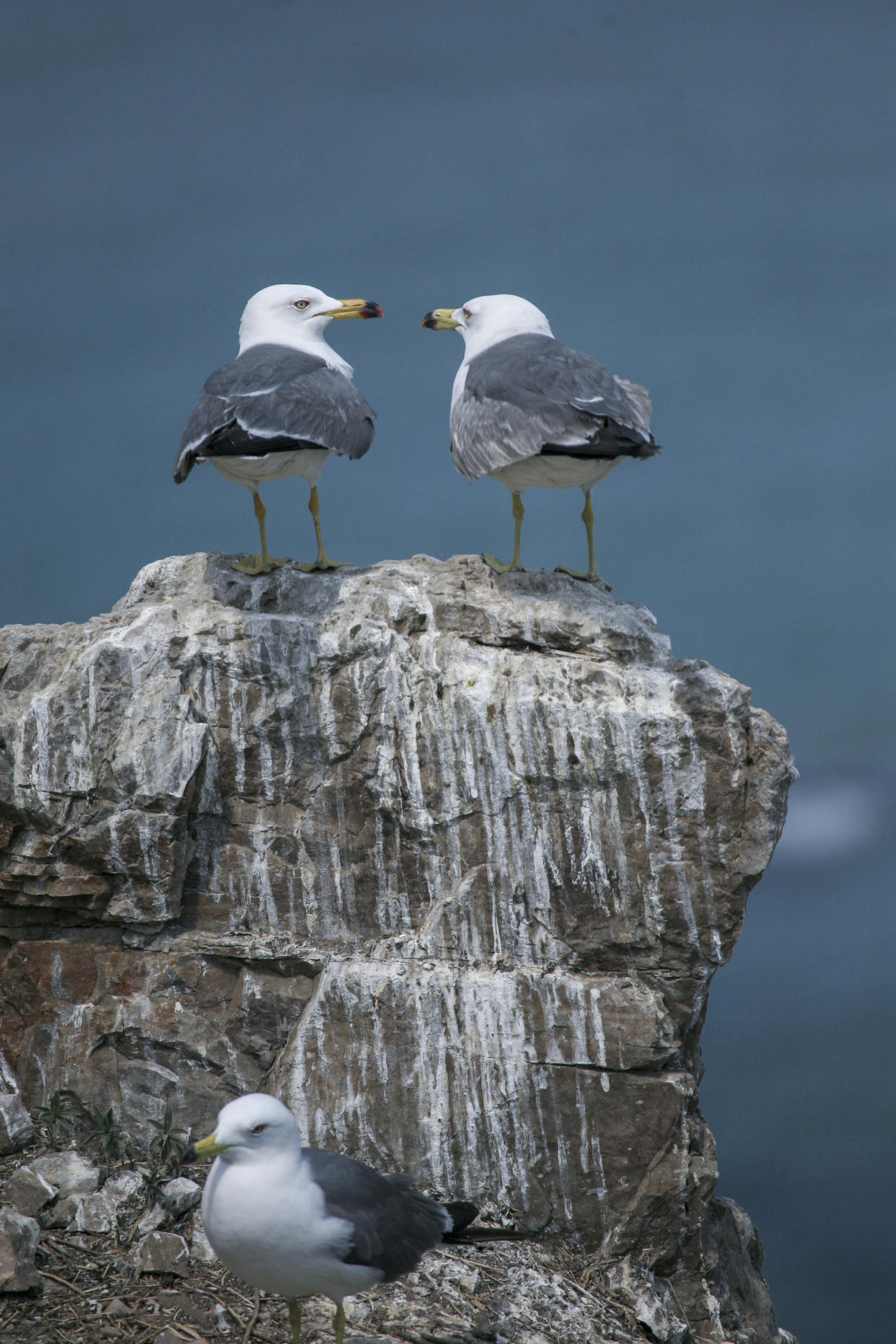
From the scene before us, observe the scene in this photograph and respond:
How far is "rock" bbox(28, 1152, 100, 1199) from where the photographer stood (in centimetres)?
434

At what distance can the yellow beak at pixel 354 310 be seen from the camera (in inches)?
206

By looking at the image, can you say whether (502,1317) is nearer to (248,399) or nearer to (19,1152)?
(19,1152)

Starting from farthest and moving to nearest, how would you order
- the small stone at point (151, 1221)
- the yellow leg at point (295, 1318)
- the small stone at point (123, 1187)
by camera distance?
the small stone at point (123, 1187) → the small stone at point (151, 1221) → the yellow leg at point (295, 1318)

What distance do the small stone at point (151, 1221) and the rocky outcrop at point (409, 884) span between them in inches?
16.1

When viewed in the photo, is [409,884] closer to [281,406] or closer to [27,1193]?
[27,1193]

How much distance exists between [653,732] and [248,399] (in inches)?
78.0

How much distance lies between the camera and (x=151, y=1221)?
4.21 meters

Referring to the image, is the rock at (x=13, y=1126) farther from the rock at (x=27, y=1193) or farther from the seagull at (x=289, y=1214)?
the seagull at (x=289, y=1214)

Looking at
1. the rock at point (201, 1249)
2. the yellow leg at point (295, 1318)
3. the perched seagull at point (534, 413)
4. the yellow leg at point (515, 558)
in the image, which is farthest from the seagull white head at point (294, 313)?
the yellow leg at point (295, 1318)

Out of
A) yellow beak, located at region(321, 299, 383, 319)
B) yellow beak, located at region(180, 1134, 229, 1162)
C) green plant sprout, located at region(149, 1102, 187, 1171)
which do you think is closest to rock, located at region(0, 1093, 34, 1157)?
green plant sprout, located at region(149, 1102, 187, 1171)

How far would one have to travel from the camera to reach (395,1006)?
449 cm

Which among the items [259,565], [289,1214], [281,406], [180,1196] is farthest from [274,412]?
[180,1196]

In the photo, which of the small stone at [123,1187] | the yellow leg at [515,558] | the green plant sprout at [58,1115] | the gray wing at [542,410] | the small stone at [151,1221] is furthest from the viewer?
the yellow leg at [515,558]

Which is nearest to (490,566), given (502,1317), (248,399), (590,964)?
(248,399)
